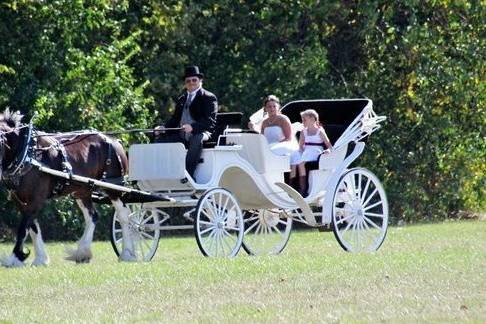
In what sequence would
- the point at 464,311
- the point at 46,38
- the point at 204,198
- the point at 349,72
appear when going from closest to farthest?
the point at 464,311 < the point at 204,198 < the point at 46,38 < the point at 349,72

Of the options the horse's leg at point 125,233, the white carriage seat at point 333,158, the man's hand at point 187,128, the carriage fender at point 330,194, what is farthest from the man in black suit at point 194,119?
the carriage fender at point 330,194

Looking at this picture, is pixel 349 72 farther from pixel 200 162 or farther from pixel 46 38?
pixel 200 162

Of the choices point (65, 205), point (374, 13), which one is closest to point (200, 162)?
point (65, 205)

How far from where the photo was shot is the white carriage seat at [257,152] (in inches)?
674

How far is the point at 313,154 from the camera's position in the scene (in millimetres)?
17906

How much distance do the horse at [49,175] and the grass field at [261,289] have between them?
1.35ft

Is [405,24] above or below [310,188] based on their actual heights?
above

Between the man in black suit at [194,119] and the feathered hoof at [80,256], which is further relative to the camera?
the feathered hoof at [80,256]

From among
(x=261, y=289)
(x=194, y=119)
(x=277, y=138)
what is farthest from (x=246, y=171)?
(x=261, y=289)

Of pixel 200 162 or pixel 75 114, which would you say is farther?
pixel 75 114

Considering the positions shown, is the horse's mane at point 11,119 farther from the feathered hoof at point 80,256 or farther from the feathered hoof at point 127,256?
the feathered hoof at point 127,256

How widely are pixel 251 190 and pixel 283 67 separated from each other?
9.85 meters

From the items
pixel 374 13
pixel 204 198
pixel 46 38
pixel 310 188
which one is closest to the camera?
pixel 204 198

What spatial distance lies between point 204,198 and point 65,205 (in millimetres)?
8043
